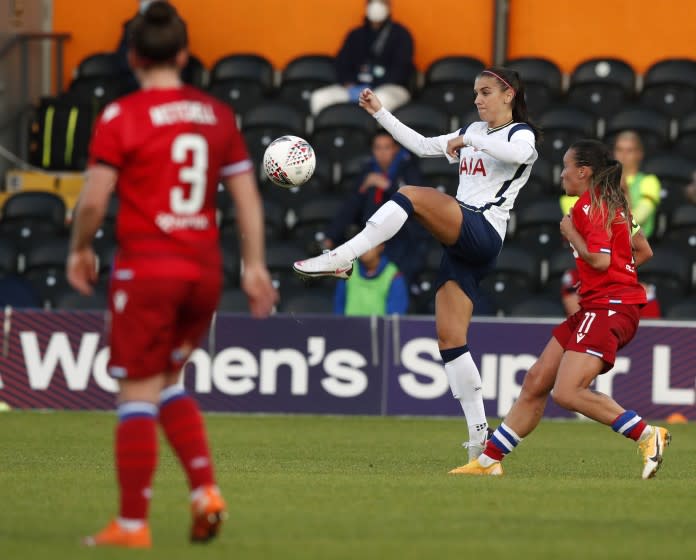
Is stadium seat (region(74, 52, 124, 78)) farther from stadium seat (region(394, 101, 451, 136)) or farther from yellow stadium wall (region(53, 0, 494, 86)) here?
stadium seat (region(394, 101, 451, 136))

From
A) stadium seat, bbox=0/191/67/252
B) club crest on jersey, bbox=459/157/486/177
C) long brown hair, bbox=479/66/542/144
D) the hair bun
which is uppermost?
the hair bun

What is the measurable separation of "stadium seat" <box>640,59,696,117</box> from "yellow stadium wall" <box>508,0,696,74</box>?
0.96 m

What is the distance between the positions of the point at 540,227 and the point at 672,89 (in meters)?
2.67

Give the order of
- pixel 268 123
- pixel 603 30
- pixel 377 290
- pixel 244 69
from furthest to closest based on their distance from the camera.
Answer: pixel 603 30
pixel 244 69
pixel 268 123
pixel 377 290

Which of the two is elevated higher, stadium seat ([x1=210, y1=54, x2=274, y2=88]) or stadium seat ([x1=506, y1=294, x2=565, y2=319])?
stadium seat ([x1=210, y1=54, x2=274, y2=88])

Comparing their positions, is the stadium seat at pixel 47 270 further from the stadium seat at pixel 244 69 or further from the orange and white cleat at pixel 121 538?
the orange and white cleat at pixel 121 538

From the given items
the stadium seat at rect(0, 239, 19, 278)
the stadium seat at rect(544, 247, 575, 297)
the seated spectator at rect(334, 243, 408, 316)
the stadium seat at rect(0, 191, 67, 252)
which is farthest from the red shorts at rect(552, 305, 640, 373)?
the stadium seat at rect(0, 191, 67, 252)

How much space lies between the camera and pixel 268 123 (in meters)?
15.6

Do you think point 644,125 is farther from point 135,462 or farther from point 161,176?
point 135,462

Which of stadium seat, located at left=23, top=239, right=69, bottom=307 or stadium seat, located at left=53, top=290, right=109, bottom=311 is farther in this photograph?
stadium seat, located at left=23, top=239, right=69, bottom=307

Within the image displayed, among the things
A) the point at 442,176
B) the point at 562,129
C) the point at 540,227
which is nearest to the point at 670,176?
the point at 562,129

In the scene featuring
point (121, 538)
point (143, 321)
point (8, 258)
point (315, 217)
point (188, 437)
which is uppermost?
point (143, 321)

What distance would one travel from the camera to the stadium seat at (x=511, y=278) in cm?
1385

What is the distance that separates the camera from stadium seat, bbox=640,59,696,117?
15.7 metres
